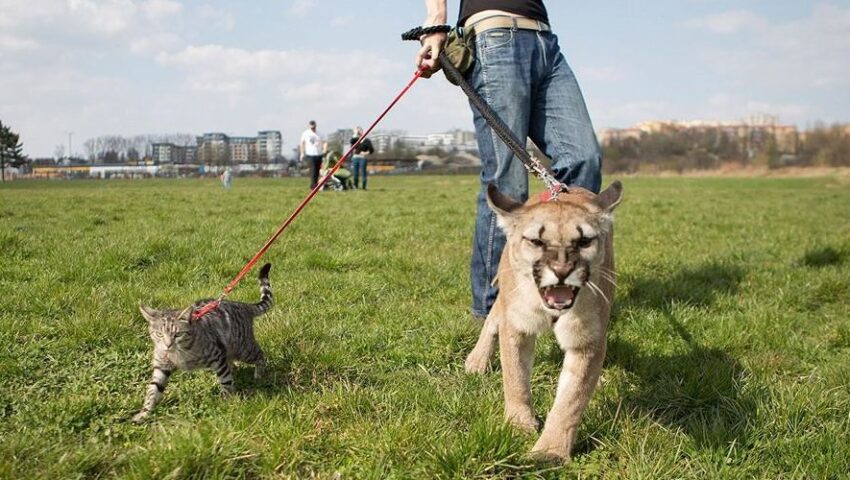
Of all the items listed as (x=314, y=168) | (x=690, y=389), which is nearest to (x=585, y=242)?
(x=690, y=389)

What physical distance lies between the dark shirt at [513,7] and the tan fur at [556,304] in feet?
5.50

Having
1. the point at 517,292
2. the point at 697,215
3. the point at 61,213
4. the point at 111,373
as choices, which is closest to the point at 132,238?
the point at 111,373

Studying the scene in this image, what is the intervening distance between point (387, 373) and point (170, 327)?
1377 mm

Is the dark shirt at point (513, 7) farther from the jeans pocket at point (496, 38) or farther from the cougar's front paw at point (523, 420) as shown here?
the cougar's front paw at point (523, 420)

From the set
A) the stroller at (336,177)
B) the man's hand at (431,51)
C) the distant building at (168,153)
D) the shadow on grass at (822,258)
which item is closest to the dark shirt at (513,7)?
the man's hand at (431,51)

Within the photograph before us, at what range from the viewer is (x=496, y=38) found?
4.45 meters

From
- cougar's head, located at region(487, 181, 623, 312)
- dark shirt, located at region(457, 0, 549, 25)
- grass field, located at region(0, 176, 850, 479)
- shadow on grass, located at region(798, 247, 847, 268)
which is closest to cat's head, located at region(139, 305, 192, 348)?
grass field, located at region(0, 176, 850, 479)

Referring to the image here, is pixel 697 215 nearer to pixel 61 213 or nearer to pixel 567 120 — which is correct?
pixel 567 120

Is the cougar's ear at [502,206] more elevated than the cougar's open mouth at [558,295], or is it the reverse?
the cougar's ear at [502,206]

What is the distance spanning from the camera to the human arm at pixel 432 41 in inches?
177

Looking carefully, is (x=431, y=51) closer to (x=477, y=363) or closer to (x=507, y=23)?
(x=507, y=23)

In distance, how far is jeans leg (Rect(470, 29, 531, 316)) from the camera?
444cm

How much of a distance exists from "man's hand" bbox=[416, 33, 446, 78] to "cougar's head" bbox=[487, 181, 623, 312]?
1.69m

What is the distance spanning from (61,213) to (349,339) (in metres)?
10.2
